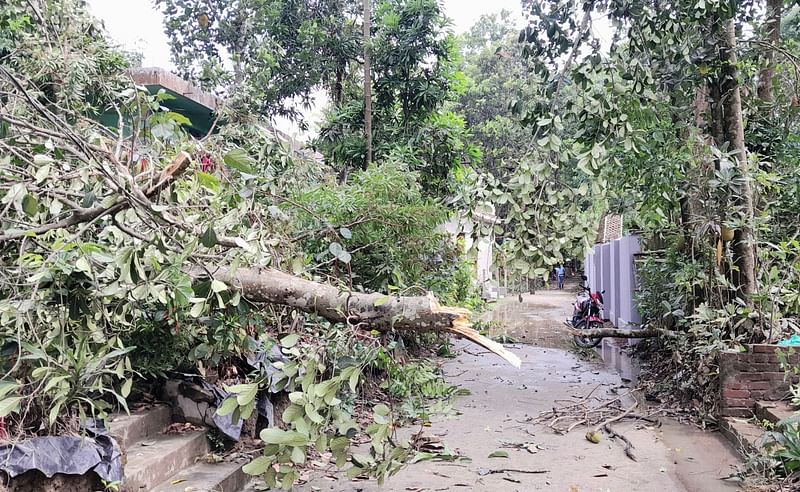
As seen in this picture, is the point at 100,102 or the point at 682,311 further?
the point at 100,102

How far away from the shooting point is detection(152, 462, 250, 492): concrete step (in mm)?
3814

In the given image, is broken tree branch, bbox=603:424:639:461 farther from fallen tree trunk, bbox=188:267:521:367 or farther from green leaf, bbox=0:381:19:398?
green leaf, bbox=0:381:19:398

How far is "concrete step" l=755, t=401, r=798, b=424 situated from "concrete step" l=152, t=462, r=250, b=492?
13.4 feet

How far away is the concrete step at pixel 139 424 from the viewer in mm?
3949

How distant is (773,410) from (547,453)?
1.85 meters

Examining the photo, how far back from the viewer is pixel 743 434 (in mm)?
4867

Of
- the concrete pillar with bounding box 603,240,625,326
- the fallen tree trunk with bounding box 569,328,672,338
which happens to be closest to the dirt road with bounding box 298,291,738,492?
the fallen tree trunk with bounding box 569,328,672,338

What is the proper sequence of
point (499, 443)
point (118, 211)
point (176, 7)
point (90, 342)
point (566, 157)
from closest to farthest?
point (118, 211) → point (90, 342) → point (566, 157) → point (499, 443) → point (176, 7)

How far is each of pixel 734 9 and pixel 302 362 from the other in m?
4.08

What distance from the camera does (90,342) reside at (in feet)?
11.4

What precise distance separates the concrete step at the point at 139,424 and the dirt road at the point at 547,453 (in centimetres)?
115

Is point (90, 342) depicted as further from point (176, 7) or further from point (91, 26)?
point (176, 7)

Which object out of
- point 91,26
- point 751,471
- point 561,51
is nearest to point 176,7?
point 91,26

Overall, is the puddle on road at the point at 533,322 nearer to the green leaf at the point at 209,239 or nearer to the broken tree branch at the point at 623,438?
the broken tree branch at the point at 623,438
